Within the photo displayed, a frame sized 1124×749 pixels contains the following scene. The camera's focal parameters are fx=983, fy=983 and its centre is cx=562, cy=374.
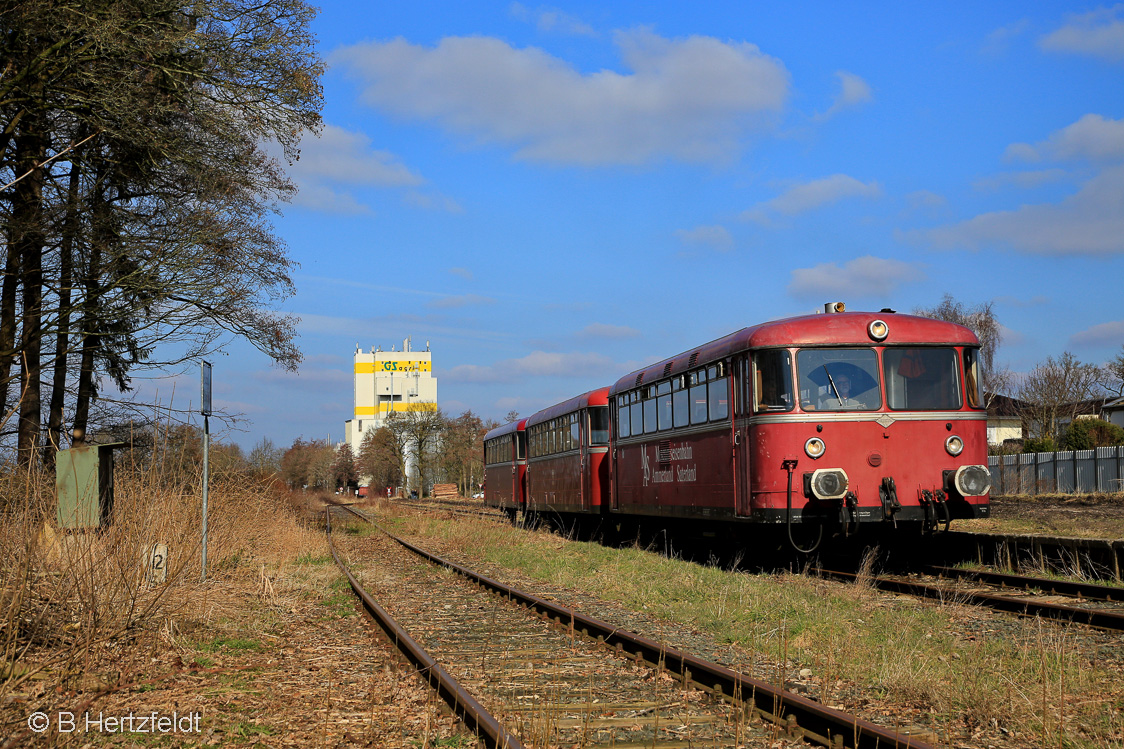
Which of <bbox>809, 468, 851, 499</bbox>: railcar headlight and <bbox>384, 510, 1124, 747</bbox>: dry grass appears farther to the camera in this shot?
<bbox>809, 468, 851, 499</bbox>: railcar headlight

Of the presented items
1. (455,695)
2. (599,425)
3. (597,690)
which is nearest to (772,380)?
(597,690)

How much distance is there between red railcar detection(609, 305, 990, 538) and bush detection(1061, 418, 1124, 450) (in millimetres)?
27244

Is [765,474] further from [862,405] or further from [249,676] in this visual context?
[249,676]

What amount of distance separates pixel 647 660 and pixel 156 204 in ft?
44.6

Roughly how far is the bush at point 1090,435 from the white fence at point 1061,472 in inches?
119

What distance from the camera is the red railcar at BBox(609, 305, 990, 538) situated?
12.3 m

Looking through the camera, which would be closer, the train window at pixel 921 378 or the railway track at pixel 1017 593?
the railway track at pixel 1017 593

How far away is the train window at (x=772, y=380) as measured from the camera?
12.4 meters

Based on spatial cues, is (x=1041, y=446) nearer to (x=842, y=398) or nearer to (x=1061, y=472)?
(x=1061, y=472)

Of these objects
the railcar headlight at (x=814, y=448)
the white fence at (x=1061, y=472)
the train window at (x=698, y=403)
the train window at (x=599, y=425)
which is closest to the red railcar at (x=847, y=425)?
the railcar headlight at (x=814, y=448)

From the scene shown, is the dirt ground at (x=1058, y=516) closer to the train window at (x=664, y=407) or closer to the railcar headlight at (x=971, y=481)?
the railcar headlight at (x=971, y=481)

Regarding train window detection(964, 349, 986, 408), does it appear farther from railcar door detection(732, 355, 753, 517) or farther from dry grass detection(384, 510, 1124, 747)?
dry grass detection(384, 510, 1124, 747)

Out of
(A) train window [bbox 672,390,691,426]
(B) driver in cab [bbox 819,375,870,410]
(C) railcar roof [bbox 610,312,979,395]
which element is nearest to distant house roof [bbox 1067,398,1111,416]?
(A) train window [bbox 672,390,691,426]

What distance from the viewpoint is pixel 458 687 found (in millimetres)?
6336
